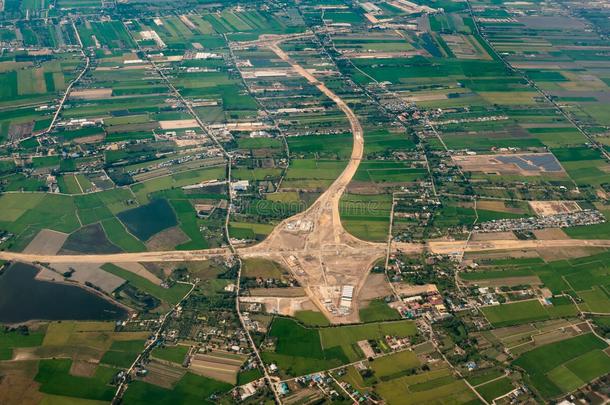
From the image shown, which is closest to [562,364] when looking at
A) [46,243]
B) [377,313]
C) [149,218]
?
[377,313]

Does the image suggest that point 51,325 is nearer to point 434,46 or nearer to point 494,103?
point 494,103

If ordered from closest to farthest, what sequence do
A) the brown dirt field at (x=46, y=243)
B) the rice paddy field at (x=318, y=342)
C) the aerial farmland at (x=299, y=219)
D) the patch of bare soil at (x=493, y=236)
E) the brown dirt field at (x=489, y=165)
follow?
the aerial farmland at (x=299, y=219)
the rice paddy field at (x=318, y=342)
the brown dirt field at (x=46, y=243)
the patch of bare soil at (x=493, y=236)
the brown dirt field at (x=489, y=165)

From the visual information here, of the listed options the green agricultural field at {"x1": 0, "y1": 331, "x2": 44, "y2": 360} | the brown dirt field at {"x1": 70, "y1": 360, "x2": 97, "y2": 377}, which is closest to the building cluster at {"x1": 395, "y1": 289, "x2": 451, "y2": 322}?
the brown dirt field at {"x1": 70, "y1": 360, "x2": 97, "y2": 377}

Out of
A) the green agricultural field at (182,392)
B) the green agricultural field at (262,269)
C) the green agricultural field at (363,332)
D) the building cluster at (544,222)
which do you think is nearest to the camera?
the green agricultural field at (182,392)

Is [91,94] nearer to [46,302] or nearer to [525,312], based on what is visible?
[46,302]

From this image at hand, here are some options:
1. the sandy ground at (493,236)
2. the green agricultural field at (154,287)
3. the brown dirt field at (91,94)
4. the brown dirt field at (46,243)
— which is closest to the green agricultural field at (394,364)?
the sandy ground at (493,236)

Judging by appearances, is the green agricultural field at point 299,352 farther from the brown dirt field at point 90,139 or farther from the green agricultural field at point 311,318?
the brown dirt field at point 90,139

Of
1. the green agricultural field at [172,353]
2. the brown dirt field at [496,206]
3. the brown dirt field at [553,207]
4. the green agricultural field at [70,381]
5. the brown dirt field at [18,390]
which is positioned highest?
the brown dirt field at [553,207]

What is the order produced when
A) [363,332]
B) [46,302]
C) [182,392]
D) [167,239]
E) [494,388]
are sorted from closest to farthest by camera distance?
1. [182,392]
2. [494,388]
3. [363,332]
4. [46,302]
5. [167,239]
